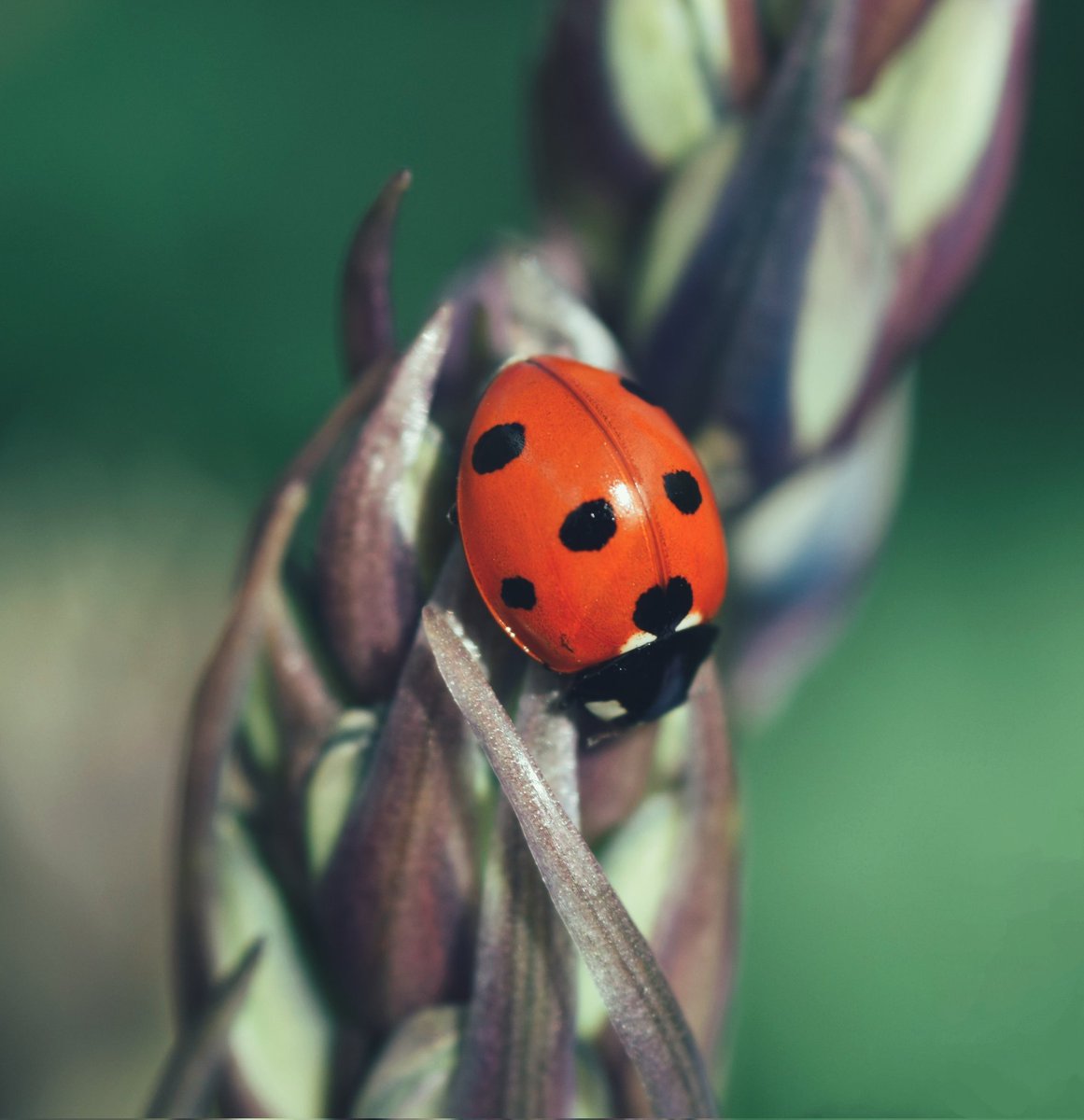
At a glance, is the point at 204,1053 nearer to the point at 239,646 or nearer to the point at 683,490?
the point at 239,646

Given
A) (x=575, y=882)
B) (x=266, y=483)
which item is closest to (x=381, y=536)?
(x=575, y=882)

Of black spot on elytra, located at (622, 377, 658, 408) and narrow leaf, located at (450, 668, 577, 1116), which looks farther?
black spot on elytra, located at (622, 377, 658, 408)

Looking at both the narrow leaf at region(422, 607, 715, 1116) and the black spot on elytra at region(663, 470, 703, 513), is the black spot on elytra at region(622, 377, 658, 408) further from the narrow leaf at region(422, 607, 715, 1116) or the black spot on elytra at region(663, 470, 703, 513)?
the narrow leaf at region(422, 607, 715, 1116)

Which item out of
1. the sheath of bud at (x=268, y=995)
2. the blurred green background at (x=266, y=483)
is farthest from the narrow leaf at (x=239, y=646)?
the blurred green background at (x=266, y=483)

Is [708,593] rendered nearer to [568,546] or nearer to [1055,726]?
[568,546]

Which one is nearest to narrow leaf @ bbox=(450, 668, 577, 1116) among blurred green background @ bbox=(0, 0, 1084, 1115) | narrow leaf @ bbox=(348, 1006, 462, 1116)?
narrow leaf @ bbox=(348, 1006, 462, 1116)

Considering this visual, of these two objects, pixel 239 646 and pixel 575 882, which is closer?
pixel 575 882

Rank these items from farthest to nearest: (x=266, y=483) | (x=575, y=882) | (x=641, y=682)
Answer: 1. (x=266, y=483)
2. (x=641, y=682)
3. (x=575, y=882)
